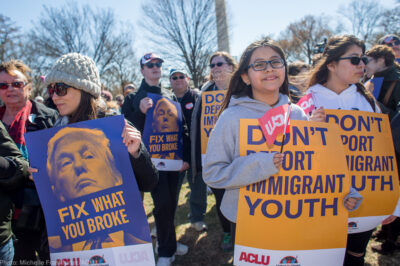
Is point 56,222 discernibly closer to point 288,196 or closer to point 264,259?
point 264,259

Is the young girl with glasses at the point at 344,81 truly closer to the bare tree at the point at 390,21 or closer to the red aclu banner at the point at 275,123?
the red aclu banner at the point at 275,123

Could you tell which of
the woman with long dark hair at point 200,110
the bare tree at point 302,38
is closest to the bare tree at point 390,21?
the bare tree at point 302,38

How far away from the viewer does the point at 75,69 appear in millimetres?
1749

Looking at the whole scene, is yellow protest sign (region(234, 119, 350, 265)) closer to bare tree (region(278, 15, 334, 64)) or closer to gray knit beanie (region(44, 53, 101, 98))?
gray knit beanie (region(44, 53, 101, 98))

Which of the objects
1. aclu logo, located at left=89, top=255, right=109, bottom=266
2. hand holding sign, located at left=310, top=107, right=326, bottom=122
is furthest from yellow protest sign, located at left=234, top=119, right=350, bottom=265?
aclu logo, located at left=89, top=255, right=109, bottom=266

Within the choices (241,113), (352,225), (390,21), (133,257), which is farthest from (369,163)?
(390,21)

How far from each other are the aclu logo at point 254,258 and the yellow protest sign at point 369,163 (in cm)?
84

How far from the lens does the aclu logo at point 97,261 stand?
157 centimetres

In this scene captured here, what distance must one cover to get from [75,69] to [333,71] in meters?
2.13

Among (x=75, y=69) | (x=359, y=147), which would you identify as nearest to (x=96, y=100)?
(x=75, y=69)

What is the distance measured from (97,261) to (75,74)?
1225mm

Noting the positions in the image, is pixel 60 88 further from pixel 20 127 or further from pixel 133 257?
pixel 133 257

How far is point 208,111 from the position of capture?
10.9ft

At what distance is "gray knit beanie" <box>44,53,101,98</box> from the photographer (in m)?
1.72
